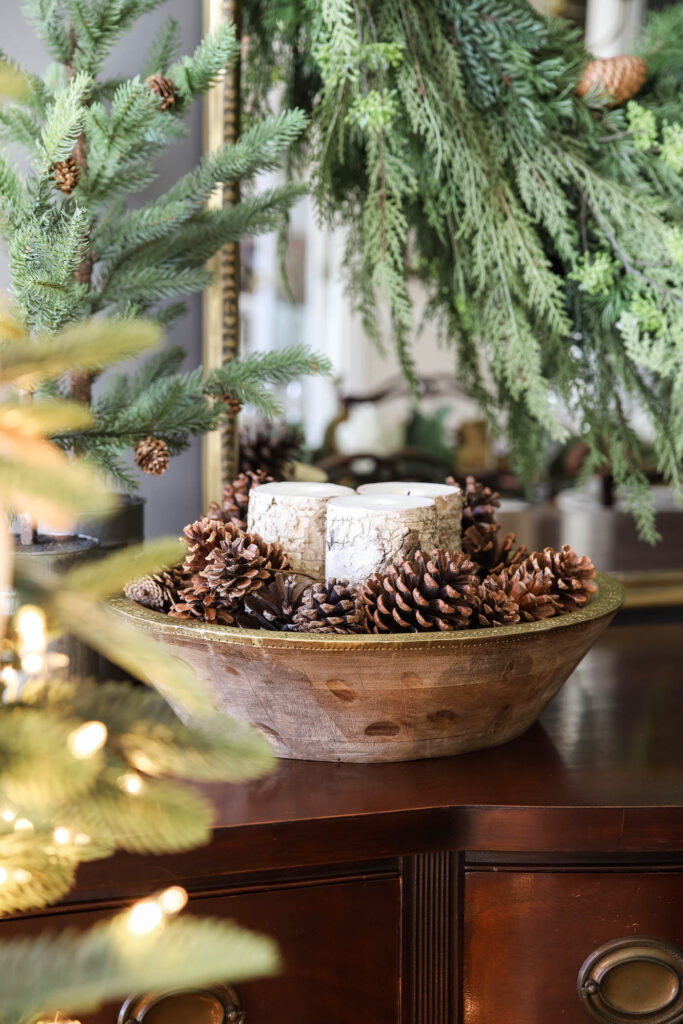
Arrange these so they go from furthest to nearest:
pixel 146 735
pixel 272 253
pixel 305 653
Result: 1. pixel 272 253
2. pixel 305 653
3. pixel 146 735

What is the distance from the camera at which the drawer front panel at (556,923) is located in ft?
1.73

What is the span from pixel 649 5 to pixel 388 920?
3557 mm

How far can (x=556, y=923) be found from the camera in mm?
528

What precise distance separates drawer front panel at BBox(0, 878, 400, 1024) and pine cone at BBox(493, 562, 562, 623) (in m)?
0.17

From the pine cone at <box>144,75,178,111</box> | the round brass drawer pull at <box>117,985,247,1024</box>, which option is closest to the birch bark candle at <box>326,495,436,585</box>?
the round brass drawer pull at <box>117,985,247,1024</box>

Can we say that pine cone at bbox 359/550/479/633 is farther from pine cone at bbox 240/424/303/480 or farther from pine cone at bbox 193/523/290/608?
pine cone at bbox 240/424/303/480

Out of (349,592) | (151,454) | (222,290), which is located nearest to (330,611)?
(349,592)

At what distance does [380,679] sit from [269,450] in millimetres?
450

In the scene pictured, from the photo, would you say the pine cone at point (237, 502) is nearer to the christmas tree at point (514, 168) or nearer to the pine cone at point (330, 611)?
the pine cone at point (330, 611)

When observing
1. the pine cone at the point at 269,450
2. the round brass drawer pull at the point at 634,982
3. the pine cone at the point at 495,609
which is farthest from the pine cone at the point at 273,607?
the pine cone at the point at 269,450

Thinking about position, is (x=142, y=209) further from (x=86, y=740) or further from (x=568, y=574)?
(x=86, y=740)

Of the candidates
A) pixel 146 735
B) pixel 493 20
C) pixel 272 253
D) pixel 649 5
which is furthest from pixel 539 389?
pixel 649 5

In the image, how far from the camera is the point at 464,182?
2.75 ft

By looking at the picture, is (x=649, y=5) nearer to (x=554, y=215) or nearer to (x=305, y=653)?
(x=554, y=215)
